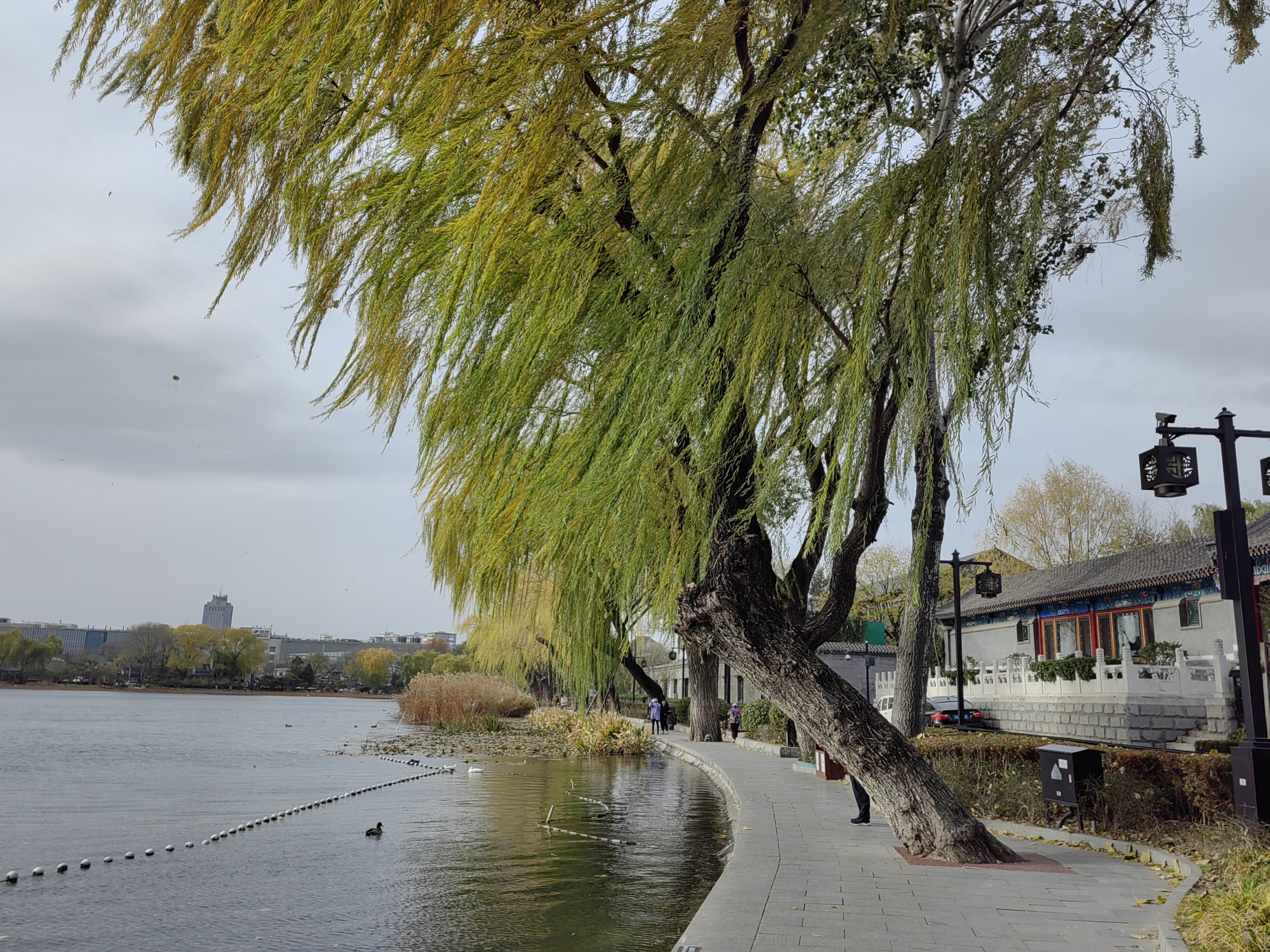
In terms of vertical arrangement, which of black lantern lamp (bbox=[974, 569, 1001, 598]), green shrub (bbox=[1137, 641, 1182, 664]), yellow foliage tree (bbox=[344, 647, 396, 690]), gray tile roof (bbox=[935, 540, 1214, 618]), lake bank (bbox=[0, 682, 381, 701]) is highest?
gray tile roof (bbox=[935, 540, 1214, 618])

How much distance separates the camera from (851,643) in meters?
49.1

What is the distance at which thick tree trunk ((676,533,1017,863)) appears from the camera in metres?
7.83

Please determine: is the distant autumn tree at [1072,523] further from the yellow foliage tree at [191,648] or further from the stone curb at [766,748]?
the yellow foliage tree at [191,648]

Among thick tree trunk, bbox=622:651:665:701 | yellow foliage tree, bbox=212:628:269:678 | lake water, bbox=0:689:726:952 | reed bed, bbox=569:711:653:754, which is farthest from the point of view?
yellow foliage tree, bbox=212:628:269:678

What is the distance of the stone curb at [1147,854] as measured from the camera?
5098mm

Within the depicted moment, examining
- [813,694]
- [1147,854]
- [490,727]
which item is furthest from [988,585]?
[490,727]

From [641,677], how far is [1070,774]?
18.2 metres

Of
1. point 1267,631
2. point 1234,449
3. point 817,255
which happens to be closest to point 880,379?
point 817,255

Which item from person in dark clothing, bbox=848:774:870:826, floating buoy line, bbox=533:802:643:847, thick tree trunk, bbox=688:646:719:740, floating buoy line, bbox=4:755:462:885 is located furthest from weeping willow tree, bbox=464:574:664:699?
person in dark clothing, bbox=848:774:870:826

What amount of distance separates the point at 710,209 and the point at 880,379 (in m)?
1.86

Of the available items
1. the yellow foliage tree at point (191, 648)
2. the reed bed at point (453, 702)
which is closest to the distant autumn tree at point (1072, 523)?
the reed bed at point (453, 702)

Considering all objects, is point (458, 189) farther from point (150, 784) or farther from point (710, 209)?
point (150, 784)

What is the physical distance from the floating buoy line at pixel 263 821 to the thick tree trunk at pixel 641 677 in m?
6.02

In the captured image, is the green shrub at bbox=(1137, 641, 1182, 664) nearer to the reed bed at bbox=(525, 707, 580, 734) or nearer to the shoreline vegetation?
the shoreline vegetation
